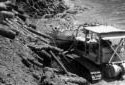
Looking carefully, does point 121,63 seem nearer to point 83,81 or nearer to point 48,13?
point 83,81

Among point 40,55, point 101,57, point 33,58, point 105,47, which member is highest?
point 33,58

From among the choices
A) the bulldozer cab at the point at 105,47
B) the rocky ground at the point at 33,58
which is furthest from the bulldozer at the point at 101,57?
the rocky ground at the point at 33,58

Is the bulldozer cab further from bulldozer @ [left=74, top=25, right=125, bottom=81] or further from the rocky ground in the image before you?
the rocky ground

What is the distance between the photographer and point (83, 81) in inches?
512

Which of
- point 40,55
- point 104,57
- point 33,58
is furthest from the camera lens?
point 104,57

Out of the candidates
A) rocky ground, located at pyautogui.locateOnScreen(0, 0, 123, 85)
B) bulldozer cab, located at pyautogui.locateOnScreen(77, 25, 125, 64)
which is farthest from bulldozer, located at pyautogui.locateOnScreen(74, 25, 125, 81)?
rocky ground, located at pyautogui.locateOnScreen(0, 0, 123, 85)

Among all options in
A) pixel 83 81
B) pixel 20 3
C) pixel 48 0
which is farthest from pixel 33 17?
pixel 83 81

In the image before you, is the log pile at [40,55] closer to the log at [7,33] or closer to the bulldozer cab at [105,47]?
the log at [7,33]

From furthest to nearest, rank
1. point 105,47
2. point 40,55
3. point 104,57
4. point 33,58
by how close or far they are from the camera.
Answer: point 105,47
point 104,57
point 40,55
point 33,58

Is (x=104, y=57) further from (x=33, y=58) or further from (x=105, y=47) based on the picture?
(x=33, y=58)

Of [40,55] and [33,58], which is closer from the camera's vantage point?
[33,58]

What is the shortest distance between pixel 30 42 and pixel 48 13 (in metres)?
13.5

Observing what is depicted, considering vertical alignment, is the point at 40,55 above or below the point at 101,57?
above

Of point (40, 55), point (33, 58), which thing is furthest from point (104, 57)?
point (33, 58)
